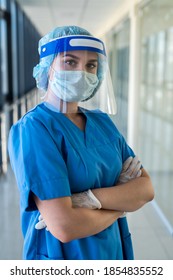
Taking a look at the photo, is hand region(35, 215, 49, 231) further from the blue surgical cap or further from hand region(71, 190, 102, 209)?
the blue surgical cap

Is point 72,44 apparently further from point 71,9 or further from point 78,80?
point 71,9

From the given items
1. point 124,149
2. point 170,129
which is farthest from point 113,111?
point 170,129

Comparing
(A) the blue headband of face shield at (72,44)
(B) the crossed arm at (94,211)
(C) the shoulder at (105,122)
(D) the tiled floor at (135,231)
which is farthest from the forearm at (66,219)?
(D) the tiled floor at (135,231)

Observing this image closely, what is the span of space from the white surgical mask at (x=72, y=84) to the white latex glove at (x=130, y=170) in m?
0.24

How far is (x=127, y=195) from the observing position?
2.65ft

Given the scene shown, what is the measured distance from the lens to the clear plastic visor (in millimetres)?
750

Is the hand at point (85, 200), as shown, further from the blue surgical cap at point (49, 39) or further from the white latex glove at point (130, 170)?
the blue surgical cap at point (49, 39)

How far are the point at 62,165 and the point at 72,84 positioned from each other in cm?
22

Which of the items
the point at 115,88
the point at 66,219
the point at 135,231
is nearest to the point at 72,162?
the point at 66,219

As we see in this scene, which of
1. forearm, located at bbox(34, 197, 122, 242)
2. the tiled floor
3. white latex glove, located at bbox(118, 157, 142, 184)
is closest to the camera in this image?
forearm, located at bbox(34, 197, 122, 242)

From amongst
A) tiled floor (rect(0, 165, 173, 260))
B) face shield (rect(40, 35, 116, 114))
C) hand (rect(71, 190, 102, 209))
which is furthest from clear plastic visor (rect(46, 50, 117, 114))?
tiled floor (rect(0, 165, 173, 260))

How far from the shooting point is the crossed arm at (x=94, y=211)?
697 mm

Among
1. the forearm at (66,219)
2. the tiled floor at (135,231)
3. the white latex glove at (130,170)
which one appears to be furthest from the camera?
the tiled floor at (135,231)
